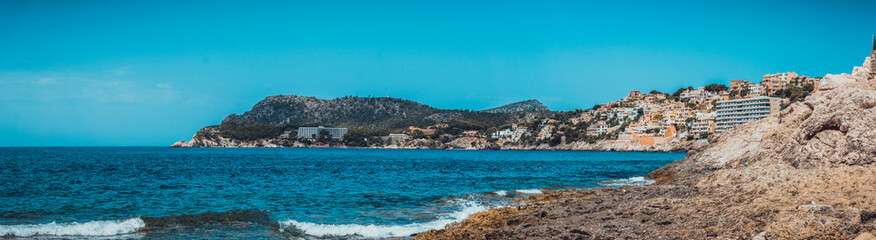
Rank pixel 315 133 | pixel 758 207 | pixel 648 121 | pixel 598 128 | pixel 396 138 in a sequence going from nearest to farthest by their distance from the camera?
pixel 758 207 → pixel 648 121 → pixel 598 128 → pixel 396 138 → pixel 315 133

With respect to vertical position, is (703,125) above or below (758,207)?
above

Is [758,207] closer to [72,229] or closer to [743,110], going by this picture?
[72,229]

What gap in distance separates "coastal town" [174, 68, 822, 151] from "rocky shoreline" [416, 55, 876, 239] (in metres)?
84.5

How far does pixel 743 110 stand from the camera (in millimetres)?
111438

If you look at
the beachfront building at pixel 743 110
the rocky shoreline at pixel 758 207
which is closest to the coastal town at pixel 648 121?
the beachfront building at pixel 743 110

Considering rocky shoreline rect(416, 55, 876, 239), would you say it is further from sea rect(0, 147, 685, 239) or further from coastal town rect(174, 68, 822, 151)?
coastal town rect(174, 68, 822, 151)

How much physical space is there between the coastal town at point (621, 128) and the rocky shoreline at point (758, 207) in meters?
84.5

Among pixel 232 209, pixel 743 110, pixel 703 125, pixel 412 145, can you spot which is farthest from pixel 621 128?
pixel 232 209

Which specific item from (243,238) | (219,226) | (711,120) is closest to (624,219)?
(243,238)

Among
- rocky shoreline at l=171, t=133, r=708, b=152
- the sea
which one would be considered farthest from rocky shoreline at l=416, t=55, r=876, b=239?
rocky shoreline at l=171, t=133, r=708, b=152

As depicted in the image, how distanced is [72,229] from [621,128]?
140 metres

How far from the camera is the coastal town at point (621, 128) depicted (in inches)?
4574

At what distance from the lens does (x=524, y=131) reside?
16912 cm

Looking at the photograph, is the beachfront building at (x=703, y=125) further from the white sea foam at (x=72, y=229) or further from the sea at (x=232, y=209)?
the white sea foam at (x=72, y=229)
